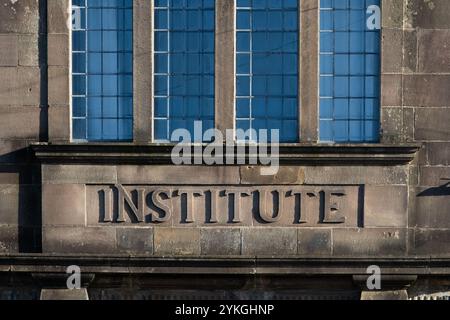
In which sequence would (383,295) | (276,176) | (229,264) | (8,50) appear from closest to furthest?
(229,264) → (383,295) → (276,176) → (8,50)

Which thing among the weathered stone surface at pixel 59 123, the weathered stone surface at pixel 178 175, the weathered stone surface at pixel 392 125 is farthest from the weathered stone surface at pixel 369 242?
the weathered stone surface at pixel 59 123

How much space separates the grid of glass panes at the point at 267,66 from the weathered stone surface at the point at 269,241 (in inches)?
57.8

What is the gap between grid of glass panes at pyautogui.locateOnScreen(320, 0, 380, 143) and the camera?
20.7m

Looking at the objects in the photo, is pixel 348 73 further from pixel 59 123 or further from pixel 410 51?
pixel 59 123

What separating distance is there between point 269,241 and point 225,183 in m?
1.16

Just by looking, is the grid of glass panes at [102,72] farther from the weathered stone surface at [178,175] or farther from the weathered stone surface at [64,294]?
the weathered stone surface at [64,294]

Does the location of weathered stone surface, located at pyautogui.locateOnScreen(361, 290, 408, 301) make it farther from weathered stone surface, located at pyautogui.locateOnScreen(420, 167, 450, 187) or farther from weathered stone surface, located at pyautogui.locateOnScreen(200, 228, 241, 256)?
weathered stone surface, located at pyautogui.locateOnScreen(200, 228, 241, 256)

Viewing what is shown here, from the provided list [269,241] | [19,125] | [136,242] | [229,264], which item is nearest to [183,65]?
[19,125]

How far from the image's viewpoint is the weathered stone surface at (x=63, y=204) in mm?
20672

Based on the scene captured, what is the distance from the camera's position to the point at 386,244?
67.6ft

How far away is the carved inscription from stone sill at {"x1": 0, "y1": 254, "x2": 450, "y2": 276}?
65 cm

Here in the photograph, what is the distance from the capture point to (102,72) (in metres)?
20.9
